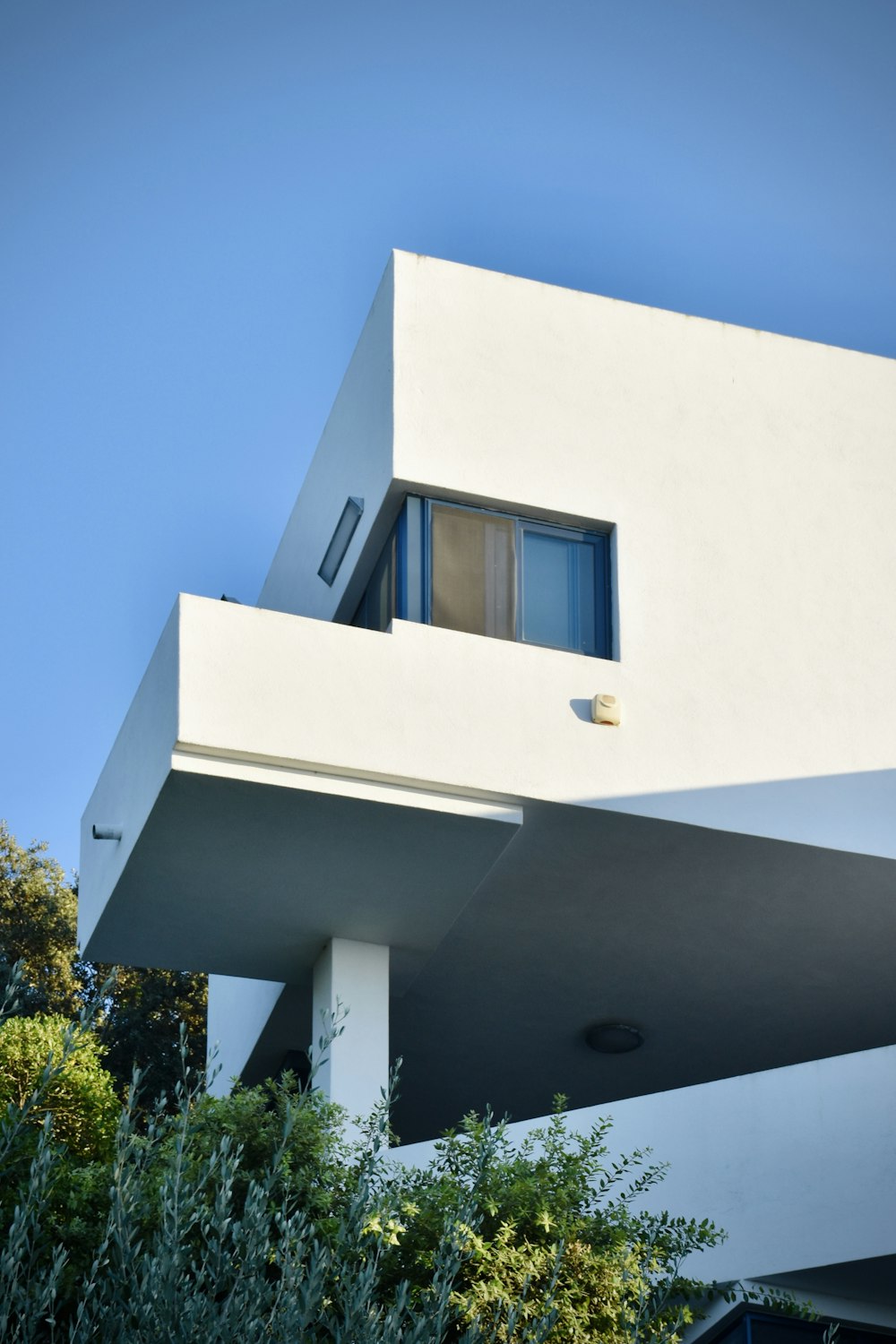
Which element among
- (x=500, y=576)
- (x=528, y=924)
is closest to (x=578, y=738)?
(x=500, y=576)

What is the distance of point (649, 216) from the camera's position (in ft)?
74.1

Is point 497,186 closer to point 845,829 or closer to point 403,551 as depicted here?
point 403,551

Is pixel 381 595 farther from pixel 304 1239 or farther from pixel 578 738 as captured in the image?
pixel 304 1239

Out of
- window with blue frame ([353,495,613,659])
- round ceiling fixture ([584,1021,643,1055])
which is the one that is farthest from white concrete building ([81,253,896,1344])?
round ceiling fixture ([584,1021,643,1055])

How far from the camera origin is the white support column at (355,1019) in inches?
551

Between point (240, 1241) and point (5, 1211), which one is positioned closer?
point (240, 1241)

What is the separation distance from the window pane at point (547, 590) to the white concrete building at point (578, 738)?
2 cm

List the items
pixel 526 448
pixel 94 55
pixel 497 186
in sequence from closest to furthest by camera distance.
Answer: pixel 526 448, pixel 497 186, pixel 94 55

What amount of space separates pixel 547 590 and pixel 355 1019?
12.3 ft

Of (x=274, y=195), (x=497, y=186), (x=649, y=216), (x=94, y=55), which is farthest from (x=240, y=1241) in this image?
(x=94, y=55)

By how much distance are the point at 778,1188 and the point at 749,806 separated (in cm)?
288

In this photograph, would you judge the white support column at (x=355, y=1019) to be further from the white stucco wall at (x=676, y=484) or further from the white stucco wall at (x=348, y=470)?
the white stucco wall at (x=348, y=470)

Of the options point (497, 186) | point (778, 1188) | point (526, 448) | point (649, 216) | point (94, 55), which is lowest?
point (778, 1188)

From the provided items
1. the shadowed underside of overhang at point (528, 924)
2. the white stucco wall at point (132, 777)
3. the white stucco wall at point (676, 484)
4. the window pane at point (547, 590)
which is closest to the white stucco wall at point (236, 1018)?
the shadowed underside of overhang at point (528, 924)
